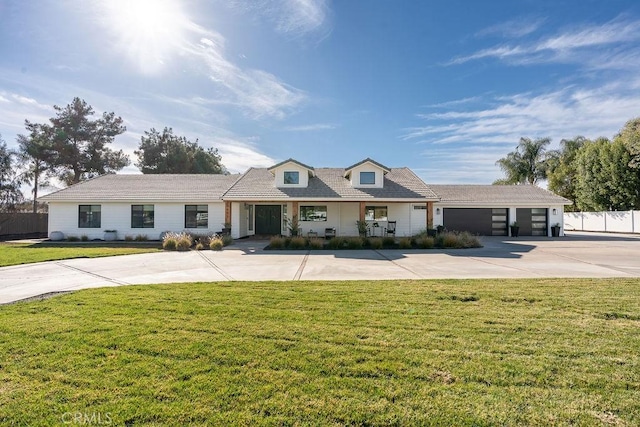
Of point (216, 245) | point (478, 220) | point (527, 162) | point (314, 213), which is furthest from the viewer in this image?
point (527, 162)

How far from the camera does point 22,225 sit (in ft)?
75.4

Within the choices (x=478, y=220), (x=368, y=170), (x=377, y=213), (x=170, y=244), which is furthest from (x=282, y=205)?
(x=478, y=220)

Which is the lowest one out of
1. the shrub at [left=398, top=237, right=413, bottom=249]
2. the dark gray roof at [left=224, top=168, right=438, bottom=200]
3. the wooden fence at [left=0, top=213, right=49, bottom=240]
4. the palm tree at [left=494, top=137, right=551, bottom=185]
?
the shrub at [left=398, top=237, right=413, bottom=249]

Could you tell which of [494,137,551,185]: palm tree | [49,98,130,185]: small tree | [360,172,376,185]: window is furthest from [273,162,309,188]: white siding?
[494,137,551,185]: palm tree

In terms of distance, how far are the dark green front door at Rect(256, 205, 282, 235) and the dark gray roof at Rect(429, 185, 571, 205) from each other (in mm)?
12586

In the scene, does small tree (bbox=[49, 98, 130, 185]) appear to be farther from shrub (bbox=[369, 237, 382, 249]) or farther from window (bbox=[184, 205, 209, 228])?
shrub (bbox=[369, 237, 382, 249])

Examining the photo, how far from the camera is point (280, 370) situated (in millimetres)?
3135

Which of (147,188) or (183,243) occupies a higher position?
(147,188)

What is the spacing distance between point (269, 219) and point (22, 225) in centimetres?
1839

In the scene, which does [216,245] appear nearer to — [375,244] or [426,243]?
[375,244]

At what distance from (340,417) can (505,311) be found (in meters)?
3.89

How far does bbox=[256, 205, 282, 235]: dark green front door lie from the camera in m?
22.5

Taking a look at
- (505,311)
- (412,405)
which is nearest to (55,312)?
(412,405)

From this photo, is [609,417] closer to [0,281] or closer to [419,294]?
[419,294]
